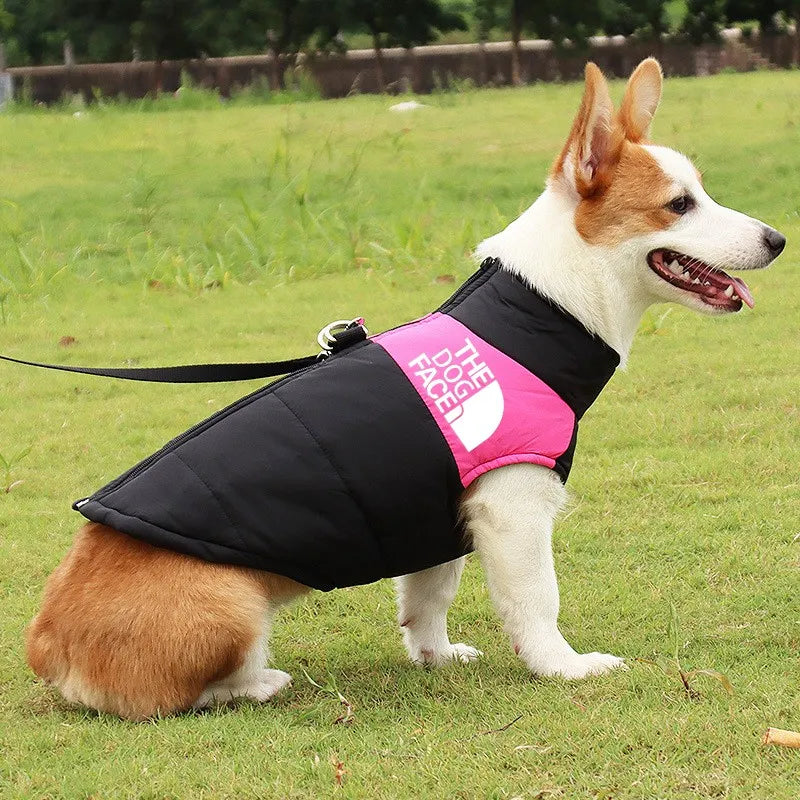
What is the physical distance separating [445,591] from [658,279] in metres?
1.17

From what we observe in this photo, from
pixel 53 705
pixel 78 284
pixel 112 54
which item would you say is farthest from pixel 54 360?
pixel 112 54

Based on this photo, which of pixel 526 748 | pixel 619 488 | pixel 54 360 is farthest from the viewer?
pixel 54 360

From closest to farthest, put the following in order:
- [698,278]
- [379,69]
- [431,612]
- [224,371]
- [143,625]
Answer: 1. [143,625]
2. [698,278]
3. [224,371]
4. [431,612]
5. [379,69]

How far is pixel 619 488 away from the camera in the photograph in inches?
214

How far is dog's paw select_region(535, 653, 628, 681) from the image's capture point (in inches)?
143

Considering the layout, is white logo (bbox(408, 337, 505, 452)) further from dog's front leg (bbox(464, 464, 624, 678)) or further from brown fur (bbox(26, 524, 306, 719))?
brown fur (bbox(26, 524, 306, 719))

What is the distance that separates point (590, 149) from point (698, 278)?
19.7 inches

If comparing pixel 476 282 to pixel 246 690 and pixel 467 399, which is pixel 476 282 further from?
pixel 246 690

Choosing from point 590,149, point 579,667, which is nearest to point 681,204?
point 590,149

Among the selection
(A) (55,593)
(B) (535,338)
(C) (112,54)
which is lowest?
(C) (112,54)

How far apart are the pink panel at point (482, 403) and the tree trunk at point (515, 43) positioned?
82.7 ft

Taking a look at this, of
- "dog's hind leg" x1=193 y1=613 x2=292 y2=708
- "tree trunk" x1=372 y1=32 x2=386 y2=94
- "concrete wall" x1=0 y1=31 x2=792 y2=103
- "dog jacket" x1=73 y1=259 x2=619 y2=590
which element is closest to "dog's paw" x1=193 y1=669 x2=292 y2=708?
"dog's hind leg" x1=193 y1=613 x2=292 y2=708

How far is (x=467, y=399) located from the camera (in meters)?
3.45

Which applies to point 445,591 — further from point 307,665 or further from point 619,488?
point 619,488
